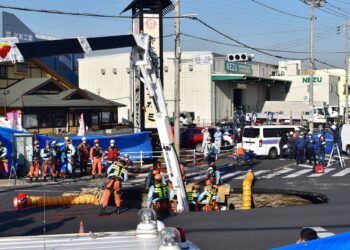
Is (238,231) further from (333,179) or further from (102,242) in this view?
(333,179)

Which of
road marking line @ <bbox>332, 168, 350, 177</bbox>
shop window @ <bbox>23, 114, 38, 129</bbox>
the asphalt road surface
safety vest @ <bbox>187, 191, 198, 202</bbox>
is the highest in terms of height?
shop window @ <bbox>23, 114, 38, 129</bbox>

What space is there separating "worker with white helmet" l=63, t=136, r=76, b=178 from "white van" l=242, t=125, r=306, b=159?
36.9 feet

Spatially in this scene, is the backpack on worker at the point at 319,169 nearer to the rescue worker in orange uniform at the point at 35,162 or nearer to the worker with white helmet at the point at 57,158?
the worker with white helmet at the point at 57,158

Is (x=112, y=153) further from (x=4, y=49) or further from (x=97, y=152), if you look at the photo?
(x=4, y=49)

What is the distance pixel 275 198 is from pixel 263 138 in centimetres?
1269

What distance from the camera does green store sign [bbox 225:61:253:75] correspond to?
196 feet

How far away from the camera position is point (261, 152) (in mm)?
31250

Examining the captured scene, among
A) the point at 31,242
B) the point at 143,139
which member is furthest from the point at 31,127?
the point at 31,242

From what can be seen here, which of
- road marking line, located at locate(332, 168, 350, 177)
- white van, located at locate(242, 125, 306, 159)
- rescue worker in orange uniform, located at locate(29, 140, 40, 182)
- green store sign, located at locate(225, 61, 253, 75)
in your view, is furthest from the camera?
green store sign, located at locate(225, 61, 253, 75)

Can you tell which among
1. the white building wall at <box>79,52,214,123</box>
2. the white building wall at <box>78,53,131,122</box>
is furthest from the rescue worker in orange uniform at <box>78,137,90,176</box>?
the white building wall at <box>78,53,131,122</box>

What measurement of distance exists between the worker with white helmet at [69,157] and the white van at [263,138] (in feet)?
36.9

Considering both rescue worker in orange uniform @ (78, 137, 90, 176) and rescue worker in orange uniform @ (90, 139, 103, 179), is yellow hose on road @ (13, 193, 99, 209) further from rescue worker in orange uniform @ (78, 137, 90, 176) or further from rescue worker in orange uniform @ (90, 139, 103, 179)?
rescue worker in orange uniform @ (78, 137, 90, 176)

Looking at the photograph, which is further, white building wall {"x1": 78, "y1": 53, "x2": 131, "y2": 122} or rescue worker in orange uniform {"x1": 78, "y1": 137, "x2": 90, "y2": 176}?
white building wall {"x1": 78, "y1": 53, "x2": 131, "y2": 122}

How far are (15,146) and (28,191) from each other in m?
4.30
